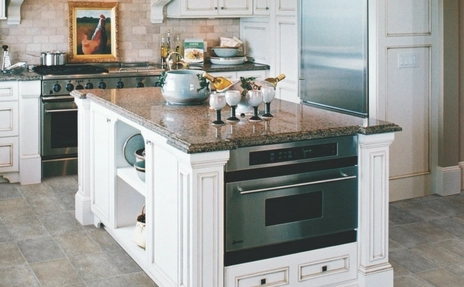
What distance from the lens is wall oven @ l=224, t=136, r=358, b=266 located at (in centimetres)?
342

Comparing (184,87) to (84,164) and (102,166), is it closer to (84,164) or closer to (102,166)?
(102,166)

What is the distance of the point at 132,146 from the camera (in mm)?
4609

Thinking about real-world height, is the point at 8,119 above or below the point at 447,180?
above

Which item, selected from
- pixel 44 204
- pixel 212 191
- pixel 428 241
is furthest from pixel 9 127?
pixel 428 241

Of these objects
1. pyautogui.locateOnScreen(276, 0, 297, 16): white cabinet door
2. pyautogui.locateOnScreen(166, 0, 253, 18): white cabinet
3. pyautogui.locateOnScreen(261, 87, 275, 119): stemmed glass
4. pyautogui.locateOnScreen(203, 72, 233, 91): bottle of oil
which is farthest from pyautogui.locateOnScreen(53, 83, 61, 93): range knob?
pyautogui.locateOnScreen(261, 87, 275, 119): stemmed glass

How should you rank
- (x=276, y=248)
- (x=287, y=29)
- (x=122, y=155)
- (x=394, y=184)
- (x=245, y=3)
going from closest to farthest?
(x=276, y=248) < (x=122, y=155) < (x=394, y=184) < (x=287, y=29) < (x=245, y=3)

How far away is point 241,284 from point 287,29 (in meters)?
3.84

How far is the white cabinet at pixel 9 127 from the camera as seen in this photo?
625 cm

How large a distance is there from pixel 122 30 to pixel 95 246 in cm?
310

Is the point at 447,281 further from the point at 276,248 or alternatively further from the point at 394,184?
the point at 394,184

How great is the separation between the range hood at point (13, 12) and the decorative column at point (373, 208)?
13.4 ft

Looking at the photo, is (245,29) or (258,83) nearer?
(258,83)

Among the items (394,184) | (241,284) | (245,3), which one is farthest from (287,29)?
(241,284)

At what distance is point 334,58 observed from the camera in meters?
5.91
